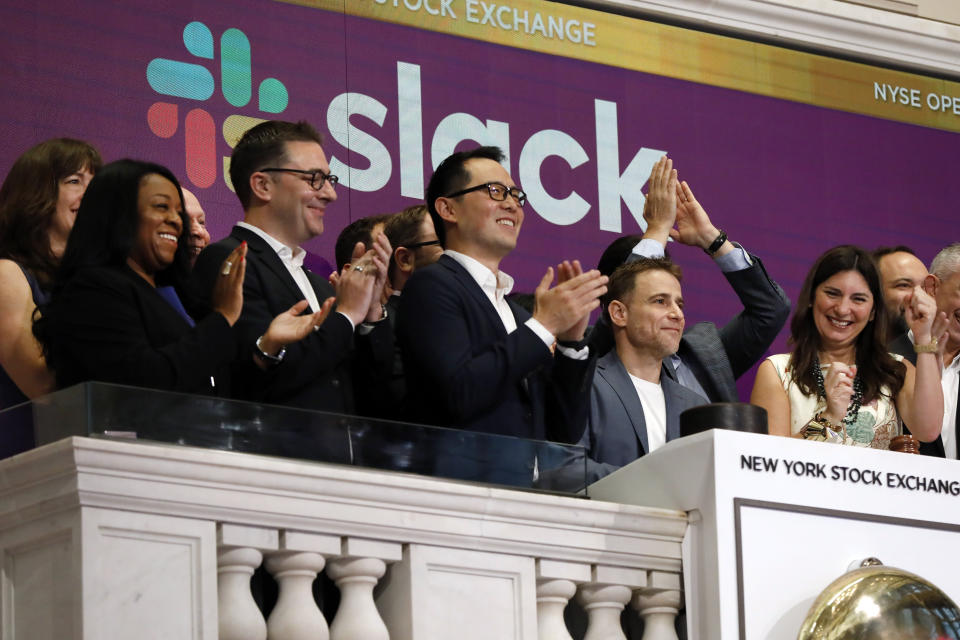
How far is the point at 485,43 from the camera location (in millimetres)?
5250

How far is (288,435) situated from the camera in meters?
2.60

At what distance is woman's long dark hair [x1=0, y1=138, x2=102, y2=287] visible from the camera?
3.53 meters

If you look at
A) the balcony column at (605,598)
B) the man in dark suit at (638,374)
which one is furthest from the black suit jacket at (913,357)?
the balcony column at (605,598)

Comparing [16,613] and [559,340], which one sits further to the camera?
[559,340]

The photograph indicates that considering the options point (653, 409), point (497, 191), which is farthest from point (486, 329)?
point (653, 409)

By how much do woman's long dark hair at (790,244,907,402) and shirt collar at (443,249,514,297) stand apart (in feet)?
2.74

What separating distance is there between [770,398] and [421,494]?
1.60 m

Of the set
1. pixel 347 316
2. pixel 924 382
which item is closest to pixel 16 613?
pixel 347 316

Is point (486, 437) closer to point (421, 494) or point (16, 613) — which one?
point (421, 494)

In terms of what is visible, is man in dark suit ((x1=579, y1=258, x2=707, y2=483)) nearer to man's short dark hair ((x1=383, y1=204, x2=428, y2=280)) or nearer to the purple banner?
man's short dark hair ((x1=383, y1=204, x2=428, y2=280))

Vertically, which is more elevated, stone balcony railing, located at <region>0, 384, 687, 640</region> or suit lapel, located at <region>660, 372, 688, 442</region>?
suit lapel, located at <region>660, 372, 688, 442</region>

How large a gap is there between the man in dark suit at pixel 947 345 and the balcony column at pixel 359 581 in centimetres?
202

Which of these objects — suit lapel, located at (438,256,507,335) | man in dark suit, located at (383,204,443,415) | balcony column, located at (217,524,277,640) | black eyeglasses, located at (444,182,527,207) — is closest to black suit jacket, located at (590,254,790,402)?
man in dark suit, located at (383,204,443,415)

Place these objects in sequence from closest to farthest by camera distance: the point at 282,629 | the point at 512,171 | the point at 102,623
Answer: the point at 102,623 → the point at 282,629 → the point at 512,171
